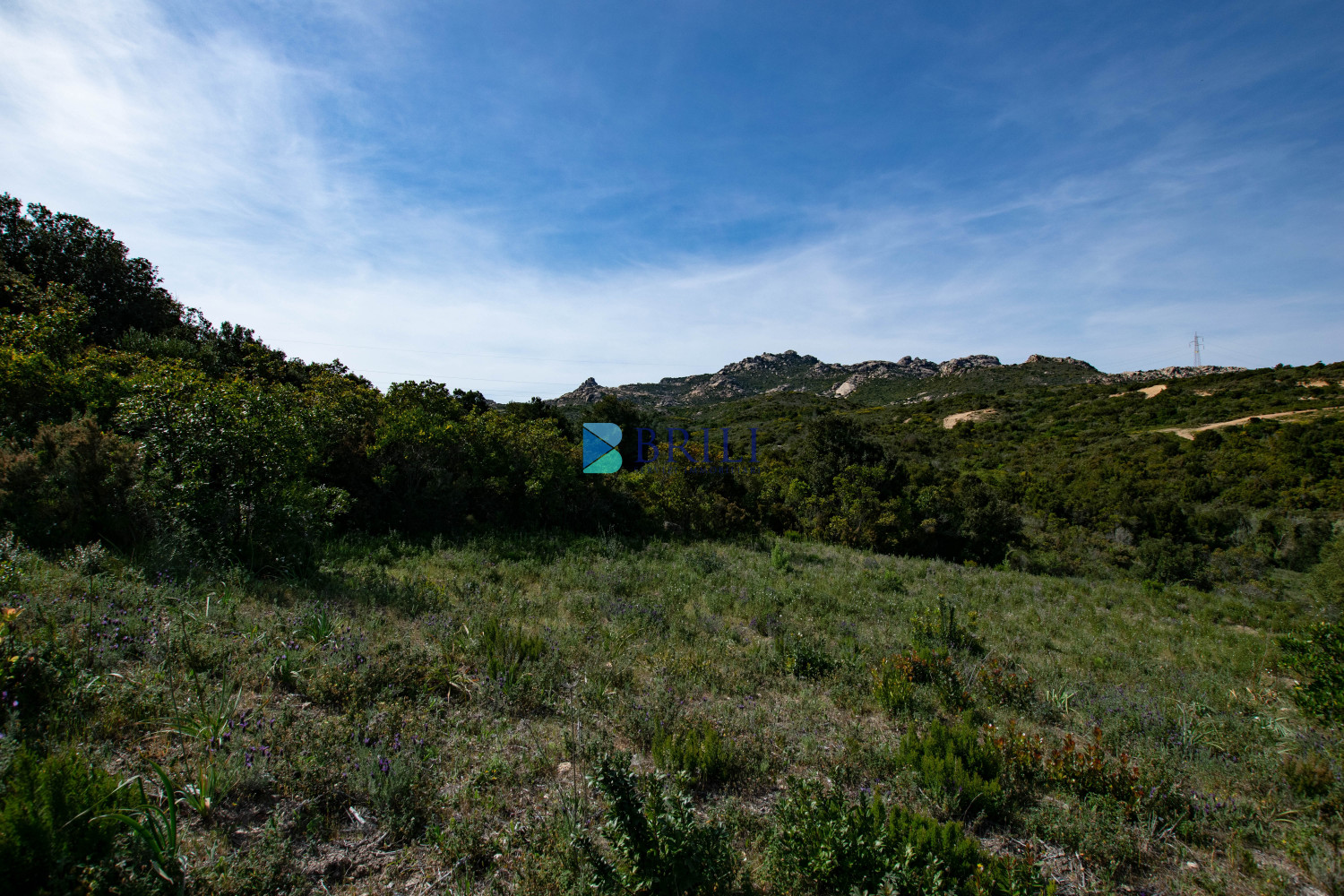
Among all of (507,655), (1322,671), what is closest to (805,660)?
(507,655)

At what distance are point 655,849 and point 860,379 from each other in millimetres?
88356

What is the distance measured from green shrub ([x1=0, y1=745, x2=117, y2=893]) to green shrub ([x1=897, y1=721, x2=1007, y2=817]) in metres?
4.29

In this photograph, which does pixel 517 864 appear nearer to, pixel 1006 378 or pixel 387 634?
pixel 387 634

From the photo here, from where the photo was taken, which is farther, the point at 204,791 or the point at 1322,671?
the point at 1322,671

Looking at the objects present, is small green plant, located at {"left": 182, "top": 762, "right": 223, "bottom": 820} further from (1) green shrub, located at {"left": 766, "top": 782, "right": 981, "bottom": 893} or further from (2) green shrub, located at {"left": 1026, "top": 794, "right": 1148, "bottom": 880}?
(2) green shrub, located at {"left": 1026, "top": 794, "right": 1148, "bottom": 880}

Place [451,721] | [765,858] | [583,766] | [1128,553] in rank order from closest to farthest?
[765,858] < [583,766] < [451,721] < [1128,553]

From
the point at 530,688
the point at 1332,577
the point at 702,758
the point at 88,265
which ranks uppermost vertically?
the point at 88,265

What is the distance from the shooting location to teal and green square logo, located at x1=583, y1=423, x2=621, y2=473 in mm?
14422

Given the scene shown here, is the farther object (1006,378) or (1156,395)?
(1006,378)

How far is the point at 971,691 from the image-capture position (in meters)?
5.18

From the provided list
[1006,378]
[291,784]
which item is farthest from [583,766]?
[1006,378]

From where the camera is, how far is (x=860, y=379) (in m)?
84.0

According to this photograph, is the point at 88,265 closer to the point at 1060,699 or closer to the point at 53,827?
the point at 53,827

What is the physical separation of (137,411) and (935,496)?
828 inches
